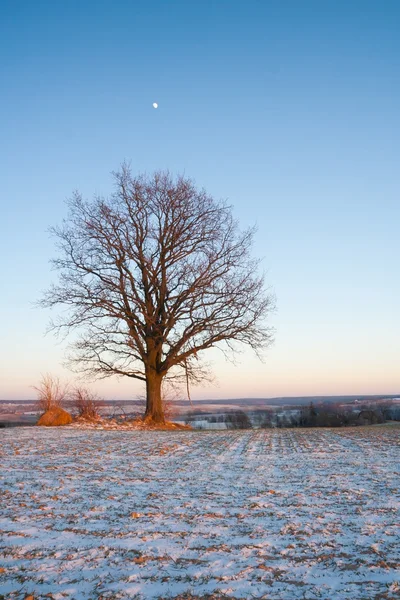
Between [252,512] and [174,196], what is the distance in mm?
17896

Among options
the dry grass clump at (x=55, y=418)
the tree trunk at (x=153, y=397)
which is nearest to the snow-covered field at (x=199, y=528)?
the dry grass clump at (x=55, y=418)

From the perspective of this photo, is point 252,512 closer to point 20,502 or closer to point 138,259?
point 20,502

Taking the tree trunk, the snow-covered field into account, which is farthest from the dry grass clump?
the snow-covered field

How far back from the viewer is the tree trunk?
2216 cm

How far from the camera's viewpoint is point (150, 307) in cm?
2205

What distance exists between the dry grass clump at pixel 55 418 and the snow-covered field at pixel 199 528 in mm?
11611

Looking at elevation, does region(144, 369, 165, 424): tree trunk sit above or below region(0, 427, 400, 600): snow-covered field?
above

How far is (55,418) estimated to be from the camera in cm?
2112

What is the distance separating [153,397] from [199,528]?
17444 millimetres

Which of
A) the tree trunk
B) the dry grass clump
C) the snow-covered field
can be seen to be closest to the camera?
the snow-covered field

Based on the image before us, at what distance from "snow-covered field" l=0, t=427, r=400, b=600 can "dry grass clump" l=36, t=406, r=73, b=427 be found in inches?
457

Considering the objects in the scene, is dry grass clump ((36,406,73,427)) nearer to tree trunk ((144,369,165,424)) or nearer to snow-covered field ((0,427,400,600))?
tree trunk ((144,369,165,424))

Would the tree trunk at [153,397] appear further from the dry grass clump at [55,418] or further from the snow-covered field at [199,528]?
the snow-covered field at [199,528]

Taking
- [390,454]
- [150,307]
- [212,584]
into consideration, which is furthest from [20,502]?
[150,307]
